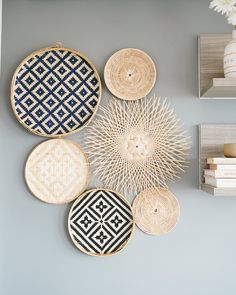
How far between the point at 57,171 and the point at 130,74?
0.58 meters

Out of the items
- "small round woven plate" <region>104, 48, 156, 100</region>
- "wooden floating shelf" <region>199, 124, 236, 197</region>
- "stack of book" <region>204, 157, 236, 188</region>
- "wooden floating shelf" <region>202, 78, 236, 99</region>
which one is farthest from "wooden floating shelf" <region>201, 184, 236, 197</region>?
"small round woven plate" <region>104, 48, 156, 100</region>

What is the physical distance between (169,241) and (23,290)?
72 centimetres

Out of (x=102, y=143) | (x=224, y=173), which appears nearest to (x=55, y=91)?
(x=102, y=143)

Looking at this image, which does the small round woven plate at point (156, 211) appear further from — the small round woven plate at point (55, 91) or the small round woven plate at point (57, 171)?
the small round woven plate at point (55, 91)

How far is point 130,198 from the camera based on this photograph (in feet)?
6.45

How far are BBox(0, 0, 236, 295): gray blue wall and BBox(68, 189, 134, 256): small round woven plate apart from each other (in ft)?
0.15

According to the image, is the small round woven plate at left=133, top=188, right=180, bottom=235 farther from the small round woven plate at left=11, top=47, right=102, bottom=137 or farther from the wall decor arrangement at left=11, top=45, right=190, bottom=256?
the small round woven plate at left=11, top=47, right=102, bottom=137

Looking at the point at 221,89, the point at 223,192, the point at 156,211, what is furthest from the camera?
the point at 156,211

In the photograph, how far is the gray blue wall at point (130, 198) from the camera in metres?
1.93

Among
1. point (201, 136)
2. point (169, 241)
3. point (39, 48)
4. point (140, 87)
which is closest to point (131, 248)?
point (169, 241)

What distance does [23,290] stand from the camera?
6.35 feet

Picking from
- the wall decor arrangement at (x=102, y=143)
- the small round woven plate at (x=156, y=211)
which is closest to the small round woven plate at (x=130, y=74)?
the wall decor arrangement at (x=102, y=143)

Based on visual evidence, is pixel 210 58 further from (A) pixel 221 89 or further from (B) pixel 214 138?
(B) pixel 214 138

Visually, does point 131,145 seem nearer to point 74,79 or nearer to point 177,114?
point 177,114
